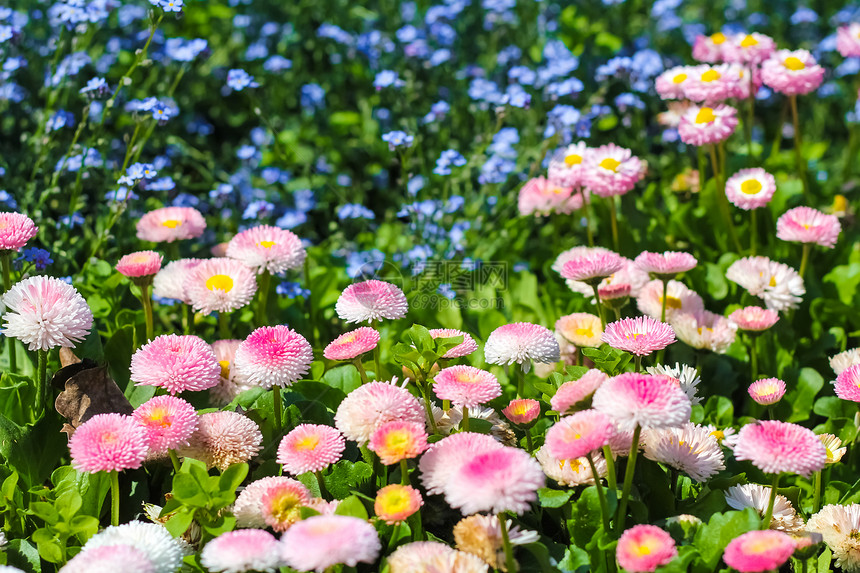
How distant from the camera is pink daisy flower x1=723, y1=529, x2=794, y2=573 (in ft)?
3.84

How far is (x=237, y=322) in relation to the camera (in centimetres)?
218

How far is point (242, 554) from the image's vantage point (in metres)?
1.20

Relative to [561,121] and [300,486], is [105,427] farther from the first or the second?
[561,121]

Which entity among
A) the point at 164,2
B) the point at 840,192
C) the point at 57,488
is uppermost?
the point at 164,2

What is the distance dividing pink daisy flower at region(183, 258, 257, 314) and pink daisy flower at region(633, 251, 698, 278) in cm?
92

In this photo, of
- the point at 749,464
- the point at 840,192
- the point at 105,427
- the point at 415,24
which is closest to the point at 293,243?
the point at 105,427

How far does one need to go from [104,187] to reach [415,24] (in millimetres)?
1638

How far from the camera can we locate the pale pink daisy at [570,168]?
2.32 meters

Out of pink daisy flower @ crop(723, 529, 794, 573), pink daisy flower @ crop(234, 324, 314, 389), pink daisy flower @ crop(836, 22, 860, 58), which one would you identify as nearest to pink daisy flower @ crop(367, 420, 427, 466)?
pink daisy flower @ crop(234, 324, 314, 389)

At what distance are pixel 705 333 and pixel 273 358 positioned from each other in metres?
1.09

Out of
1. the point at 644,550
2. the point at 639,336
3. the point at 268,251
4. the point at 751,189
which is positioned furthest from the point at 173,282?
the point at 751,189

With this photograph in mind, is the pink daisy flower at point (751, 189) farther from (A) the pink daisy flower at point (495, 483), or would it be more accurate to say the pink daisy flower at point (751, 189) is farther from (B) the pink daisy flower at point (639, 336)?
(A) the pink daisy flower at point (495, 483)

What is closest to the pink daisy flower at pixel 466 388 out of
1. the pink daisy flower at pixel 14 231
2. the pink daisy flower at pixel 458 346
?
the pink daisy flower at pixel 458 346

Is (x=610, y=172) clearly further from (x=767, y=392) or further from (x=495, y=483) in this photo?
(x=495, y=483)
